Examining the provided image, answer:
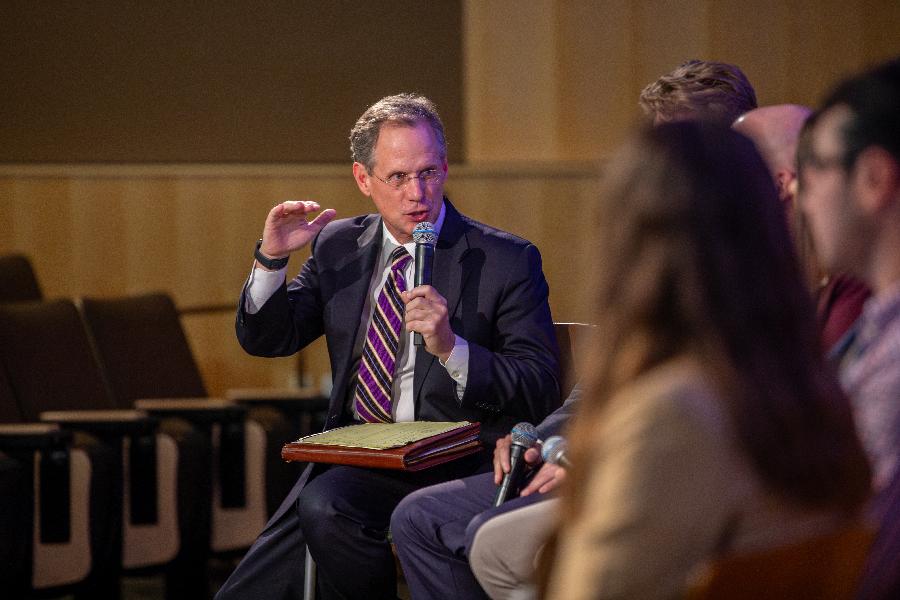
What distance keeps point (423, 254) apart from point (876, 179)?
128cm

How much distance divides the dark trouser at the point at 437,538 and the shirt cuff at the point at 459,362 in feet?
0.75

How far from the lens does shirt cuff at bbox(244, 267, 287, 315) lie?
2566 millimetres

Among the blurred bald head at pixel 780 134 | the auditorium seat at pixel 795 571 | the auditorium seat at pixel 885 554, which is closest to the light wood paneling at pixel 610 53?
the blurred bald head at pixel 780 134

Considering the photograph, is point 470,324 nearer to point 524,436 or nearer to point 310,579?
point 524,436

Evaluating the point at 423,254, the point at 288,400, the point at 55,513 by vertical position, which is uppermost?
the point at 423,254

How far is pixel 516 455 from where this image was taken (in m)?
2.16

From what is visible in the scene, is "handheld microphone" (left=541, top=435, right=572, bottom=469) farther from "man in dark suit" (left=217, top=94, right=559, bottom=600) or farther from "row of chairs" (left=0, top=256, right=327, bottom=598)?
"row of chairs" (left=0, top=256, right=327, bottom=598)

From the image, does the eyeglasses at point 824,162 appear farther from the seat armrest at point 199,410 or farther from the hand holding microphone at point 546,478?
the seat armrest at point 199,410

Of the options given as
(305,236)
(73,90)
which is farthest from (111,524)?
(73,90)

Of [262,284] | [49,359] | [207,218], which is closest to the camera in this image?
[262,284]

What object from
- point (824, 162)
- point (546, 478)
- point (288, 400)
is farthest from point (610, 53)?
point (824, 162)

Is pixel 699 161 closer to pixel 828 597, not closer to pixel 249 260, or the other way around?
pixel 828 597

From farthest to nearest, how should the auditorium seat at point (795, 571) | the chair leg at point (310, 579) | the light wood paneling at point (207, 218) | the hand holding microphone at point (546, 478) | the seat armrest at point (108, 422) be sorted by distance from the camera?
the light wood paneling at point (207, 218), the seat armrest at point (108, 422), the chair leg at point (310, 579), the hand holding microphone at point (546, 478), the auditorium seat at point (795, 571)

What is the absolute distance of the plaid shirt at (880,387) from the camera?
1.12m
